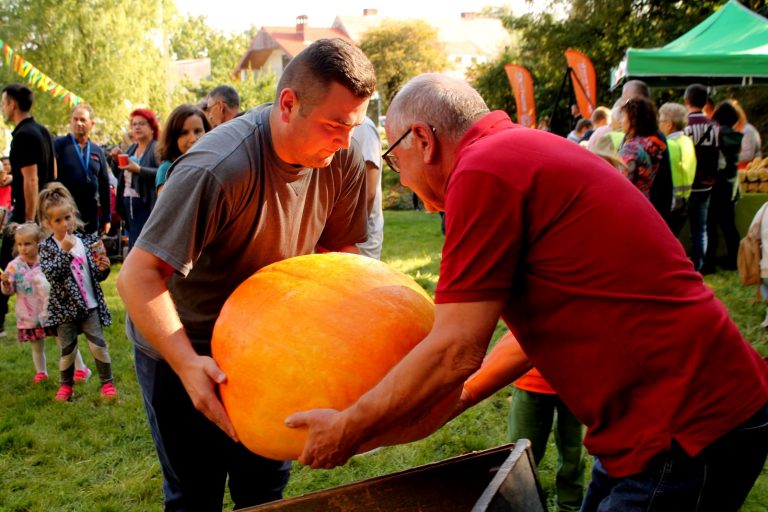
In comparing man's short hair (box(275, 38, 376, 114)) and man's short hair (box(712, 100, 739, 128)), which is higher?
man's short hair (box(275, 38, 376, 114))

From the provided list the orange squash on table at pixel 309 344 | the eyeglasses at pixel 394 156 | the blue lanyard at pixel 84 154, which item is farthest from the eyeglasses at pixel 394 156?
the blue lanyard at pixel 84 154

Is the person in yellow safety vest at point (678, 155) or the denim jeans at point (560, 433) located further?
the person in yellow safety vest at point (678, 155)

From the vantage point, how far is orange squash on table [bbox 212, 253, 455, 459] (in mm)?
1606

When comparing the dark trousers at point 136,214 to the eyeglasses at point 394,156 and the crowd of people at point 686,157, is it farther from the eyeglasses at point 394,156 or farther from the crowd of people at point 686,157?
the eyeglasses at point 394,156

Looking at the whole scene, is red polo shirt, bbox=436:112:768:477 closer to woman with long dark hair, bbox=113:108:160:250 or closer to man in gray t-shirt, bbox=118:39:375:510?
man in gray t-shirt, bbox=118:39:375:510

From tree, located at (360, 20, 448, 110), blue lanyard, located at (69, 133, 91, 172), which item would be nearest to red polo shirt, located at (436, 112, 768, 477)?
blue lanyard, located at (69, 133, 91, 172)

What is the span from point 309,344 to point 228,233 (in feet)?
1.89

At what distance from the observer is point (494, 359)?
210cm

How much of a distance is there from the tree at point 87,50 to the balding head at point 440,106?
27.8 m

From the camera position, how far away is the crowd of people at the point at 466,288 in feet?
4.84

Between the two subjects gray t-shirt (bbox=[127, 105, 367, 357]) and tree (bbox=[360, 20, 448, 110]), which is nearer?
gray t-shirt (bbox=[127, 105, 367, 357])

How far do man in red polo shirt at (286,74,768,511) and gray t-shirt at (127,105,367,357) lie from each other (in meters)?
0.64

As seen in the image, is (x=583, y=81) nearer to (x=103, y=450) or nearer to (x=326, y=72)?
(x=103, y=450)

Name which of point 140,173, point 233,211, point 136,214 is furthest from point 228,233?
point 136,214
